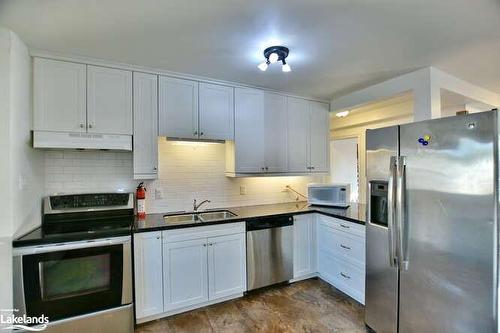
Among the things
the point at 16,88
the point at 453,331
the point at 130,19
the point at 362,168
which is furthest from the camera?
the point at 362,168

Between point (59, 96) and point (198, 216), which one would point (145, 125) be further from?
point (198, 216)

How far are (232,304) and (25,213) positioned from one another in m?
2.02

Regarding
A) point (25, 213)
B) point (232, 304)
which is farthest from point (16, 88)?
point (232, 304)

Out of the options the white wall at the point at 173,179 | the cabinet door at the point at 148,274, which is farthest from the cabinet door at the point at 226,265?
the white wall at the point at 173,179

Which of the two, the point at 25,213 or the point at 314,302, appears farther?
the point at 314,302

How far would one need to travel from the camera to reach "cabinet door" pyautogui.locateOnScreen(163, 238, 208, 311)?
2.30m

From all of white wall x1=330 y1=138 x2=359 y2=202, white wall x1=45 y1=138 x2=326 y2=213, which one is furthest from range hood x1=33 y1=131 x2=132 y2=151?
white wall x1=330 y1=138 x2=359 y2=202

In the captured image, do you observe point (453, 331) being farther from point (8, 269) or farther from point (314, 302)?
point (8, 269)

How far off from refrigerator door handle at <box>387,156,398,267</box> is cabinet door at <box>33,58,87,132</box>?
2639 mm

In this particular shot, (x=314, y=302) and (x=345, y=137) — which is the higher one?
(x=345, y=137)

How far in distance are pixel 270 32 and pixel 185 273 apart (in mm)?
2226

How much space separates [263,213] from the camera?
2.87 m

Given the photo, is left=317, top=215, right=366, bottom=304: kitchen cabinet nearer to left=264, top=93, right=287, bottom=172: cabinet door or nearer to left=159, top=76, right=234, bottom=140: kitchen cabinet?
left=264, top=93, right=287, bottom=172: cabinet door

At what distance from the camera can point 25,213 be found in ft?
6.32
